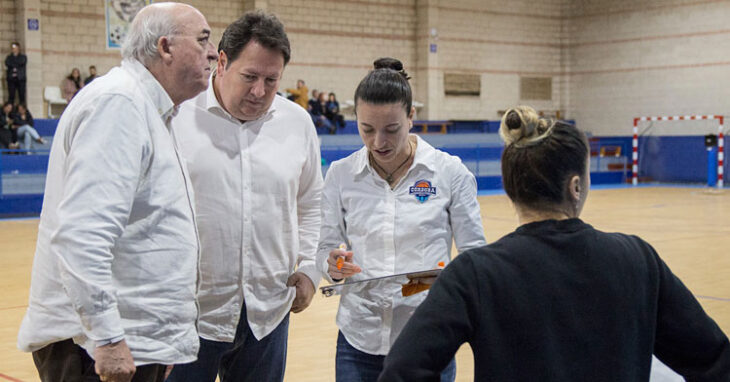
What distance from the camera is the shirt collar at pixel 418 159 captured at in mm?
2895

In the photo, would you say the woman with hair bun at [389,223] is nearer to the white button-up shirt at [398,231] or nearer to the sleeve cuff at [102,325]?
the white button-up shirt at [398,231]

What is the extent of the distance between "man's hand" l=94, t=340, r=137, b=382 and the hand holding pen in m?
0.83

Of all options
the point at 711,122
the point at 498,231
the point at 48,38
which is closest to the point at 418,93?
the point at 711,122

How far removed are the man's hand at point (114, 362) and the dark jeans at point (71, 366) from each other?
120 millimetres

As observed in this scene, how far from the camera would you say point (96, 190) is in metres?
2.07

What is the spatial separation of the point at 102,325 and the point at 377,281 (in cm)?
99

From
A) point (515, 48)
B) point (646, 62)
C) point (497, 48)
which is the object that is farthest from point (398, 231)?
point (515, 48)

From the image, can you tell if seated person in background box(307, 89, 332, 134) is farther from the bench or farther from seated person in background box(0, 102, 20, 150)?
seated person in background box(0, 102, 20, 150)

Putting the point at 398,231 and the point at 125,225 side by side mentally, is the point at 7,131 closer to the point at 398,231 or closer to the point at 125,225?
the point at 398,231

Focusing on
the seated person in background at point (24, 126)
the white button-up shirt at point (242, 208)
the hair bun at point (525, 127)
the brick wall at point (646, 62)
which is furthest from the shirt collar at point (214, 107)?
the brick wall at point (646, 62)

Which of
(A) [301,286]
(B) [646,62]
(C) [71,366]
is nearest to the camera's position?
(C) [71,366]

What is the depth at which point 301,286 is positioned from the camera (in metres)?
3.07

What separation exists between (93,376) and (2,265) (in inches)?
308

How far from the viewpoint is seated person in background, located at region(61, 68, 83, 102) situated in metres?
19.3
